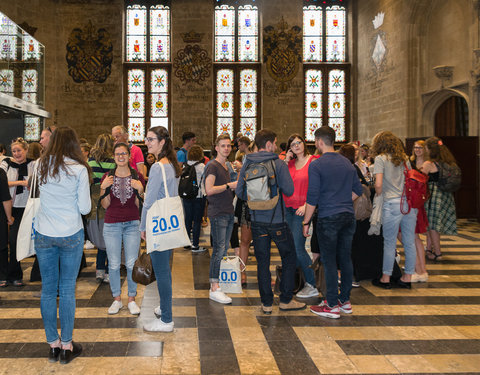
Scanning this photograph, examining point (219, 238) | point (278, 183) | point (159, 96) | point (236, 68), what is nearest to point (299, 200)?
point (278, 183)

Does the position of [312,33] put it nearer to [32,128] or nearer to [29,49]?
[29,49]

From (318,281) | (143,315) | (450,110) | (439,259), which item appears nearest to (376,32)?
(450,110)

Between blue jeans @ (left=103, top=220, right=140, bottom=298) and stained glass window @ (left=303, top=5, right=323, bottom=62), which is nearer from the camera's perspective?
blue jeans @ (left=103, top=220, right=140, bottom=298)

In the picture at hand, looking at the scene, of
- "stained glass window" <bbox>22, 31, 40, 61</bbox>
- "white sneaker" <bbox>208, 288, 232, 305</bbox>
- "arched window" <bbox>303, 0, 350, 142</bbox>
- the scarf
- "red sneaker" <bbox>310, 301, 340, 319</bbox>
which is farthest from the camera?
"arched window" <bbox>303, 0, 350, 142</bbox>

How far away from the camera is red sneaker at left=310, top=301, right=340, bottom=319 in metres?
3.99

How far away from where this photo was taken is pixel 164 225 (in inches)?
135

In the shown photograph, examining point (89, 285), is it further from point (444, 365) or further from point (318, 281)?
point (444, 365)

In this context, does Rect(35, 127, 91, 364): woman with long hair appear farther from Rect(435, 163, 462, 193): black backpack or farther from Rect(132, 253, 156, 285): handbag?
Rect(435, 163, 462, 193): black backpack

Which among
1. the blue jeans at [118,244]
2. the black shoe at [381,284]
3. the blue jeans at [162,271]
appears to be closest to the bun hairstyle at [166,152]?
the blue jeans at [162,271]

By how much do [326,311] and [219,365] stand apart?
1287mm

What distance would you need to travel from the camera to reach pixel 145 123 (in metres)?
16.2

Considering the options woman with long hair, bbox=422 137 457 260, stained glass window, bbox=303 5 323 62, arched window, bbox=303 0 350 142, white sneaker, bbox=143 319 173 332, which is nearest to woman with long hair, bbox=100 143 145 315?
white sneaker, bbox=143 319 173 332

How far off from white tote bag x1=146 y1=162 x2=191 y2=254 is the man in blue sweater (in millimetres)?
1110

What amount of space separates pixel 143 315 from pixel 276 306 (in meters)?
1.16
